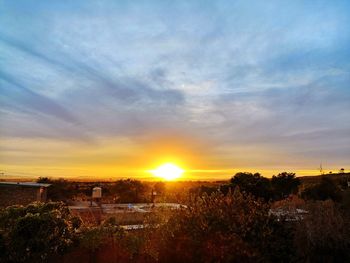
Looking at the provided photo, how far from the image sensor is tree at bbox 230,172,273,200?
2009cm

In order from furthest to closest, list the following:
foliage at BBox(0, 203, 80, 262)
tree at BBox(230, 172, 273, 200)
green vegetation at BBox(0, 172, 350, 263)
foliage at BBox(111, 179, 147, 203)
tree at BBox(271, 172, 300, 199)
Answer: foliage at BBox(111, 179, 147, 203), tree at BBox(271, 172, 300, 199), tree at BBox(230, 172, 273, 200), foliage at BBox(0, 203, 80, 262), green vegetation at BBox(0, 172, 350, 263)

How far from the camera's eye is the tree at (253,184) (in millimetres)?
20094

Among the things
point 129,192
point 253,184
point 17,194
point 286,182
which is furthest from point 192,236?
point 129,192

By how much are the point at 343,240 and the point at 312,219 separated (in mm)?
938

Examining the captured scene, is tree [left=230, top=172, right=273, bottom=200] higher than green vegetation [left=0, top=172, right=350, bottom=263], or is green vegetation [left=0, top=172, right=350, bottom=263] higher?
tree [left=230, top=172, right=273, bottom=200]

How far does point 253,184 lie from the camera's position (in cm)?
2017

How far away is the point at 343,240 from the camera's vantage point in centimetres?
873

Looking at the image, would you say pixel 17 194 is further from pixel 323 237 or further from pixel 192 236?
pixel 323 237

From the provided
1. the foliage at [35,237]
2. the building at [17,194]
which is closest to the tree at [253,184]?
the building at [17,194]

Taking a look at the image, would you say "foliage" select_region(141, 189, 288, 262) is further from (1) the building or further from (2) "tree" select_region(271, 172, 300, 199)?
(2) "tree" select_region(271, 172, 300, 199)

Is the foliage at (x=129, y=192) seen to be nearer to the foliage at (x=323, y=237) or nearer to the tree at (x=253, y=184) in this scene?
the tree at (x=253, y=184)

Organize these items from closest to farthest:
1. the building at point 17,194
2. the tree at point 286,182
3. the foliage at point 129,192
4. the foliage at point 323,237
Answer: the foliage at point 323,237, the building at point 17,194, the tree at point 286,182, the foliage at point 129,192

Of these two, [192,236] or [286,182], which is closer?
[192,236]

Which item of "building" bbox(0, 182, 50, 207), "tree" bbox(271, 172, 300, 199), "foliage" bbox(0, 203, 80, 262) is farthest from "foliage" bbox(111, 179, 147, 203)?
"foliage" bbox(0, 203, 80, 262)
